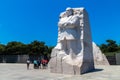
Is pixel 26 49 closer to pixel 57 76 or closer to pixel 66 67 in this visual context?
pixel 66 67

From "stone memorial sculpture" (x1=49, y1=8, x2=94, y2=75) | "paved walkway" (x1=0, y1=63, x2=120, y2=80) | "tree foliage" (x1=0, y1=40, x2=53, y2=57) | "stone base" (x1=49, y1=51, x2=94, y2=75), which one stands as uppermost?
"tree foliage" (x1=0, y1=40, x2=53, y2=57)

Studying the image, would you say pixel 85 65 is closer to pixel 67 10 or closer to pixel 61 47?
pixel 61 47

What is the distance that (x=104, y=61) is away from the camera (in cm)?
3083

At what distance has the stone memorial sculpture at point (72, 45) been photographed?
17078mm

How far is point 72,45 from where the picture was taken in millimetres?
17516

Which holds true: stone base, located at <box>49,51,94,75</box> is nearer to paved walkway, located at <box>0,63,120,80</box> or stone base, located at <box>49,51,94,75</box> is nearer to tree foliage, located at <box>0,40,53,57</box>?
paved walkway, located at <box>0,63,120,80</box>

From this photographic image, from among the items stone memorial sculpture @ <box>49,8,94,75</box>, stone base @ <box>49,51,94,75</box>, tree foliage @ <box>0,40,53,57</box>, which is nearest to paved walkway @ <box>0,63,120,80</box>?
stone base @ <box>49,51,94,75</box>

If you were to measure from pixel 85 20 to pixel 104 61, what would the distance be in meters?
13.6

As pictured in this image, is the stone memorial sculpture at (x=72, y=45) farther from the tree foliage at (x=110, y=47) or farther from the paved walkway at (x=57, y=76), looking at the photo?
the tree foliage at (x=110, y=47)

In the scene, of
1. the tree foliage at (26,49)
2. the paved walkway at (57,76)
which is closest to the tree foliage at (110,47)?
the tree foliage at (26,49)

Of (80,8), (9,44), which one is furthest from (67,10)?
(9,44)

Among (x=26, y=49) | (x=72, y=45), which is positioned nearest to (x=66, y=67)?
(x=72, y=45)

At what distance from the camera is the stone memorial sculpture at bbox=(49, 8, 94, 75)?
17.1 m

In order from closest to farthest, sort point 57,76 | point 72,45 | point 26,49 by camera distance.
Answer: point 57,76
point 72,45
point 26,49
